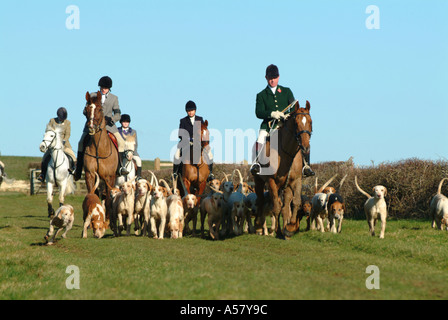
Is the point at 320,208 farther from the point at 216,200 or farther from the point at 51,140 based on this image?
the point at 51,140

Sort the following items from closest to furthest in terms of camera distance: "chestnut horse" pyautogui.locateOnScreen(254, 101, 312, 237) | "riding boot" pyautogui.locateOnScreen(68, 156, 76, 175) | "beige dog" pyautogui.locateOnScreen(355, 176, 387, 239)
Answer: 1. "chestnut horse" pyautogui.locateOnScreen(254, 101, 312, 237)
2. "beige dog" pyautogui.locateOnScreen(355, 176, 387, 239)
3. "riding boot" pyautogui.locateOnScreen(68, 156, 76, 175)

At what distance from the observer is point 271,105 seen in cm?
1526

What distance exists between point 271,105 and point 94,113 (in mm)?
4870

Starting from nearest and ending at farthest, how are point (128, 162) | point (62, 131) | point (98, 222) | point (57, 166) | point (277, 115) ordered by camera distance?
point (277, 115) < point (98, 222) < point (128, 162) < point (57, 166) < point (62, 131)

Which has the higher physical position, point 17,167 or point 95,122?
point 95,122

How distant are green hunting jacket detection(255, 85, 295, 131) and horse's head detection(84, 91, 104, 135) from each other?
4.44m

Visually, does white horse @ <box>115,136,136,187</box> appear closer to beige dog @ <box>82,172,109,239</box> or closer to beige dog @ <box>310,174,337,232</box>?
beige dog @ <box>82,172,109,239</box>

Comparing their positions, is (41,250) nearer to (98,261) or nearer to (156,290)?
(98,261)

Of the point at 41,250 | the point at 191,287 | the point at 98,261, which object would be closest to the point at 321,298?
the point at 191,287

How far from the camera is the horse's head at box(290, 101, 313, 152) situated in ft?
43.1

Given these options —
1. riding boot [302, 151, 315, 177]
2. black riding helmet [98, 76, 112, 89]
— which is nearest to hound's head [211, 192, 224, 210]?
riding boot [302, 151, 315, 177]

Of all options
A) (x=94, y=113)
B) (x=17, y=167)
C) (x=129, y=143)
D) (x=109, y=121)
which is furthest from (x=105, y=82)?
(x=17, y=167)
